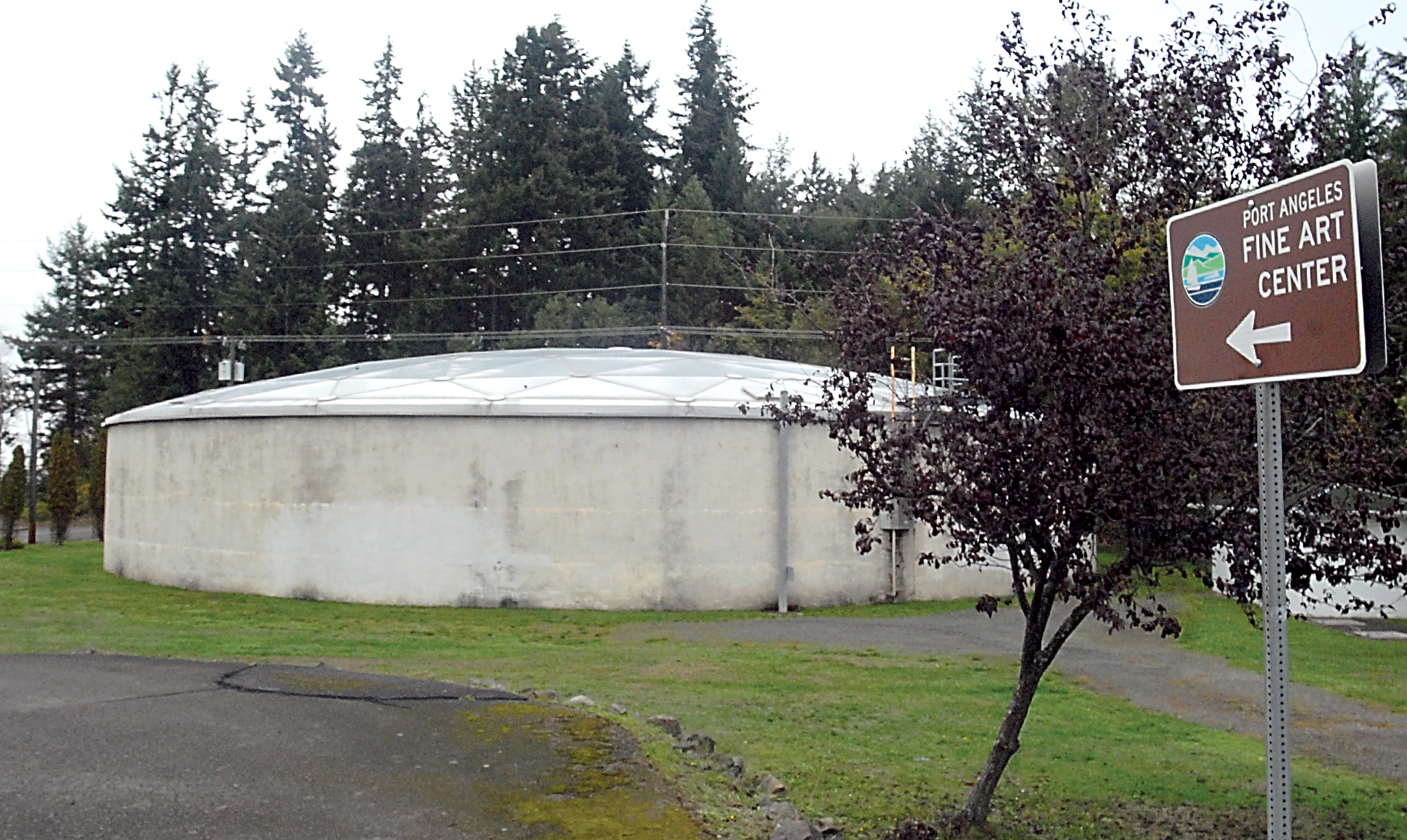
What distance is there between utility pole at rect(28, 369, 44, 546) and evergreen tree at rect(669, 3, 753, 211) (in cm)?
2755

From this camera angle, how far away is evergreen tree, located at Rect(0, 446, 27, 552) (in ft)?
115

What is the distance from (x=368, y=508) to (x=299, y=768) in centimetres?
1230

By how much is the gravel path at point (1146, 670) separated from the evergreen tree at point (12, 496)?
26691mm

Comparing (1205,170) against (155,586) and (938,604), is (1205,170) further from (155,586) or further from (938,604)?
(155,586)

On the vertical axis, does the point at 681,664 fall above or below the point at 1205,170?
below

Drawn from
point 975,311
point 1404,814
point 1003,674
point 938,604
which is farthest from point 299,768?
point 938,604

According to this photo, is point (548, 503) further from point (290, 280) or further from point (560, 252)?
point (290, 280)

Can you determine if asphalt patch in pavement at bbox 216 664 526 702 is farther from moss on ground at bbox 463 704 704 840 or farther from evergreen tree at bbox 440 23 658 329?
evergreen tree at bbox 440 23 658 329

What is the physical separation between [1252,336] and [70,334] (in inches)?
2644

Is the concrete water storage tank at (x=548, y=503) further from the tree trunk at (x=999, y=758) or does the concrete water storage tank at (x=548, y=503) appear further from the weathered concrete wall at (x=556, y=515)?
the tree trunk at (x=999, y=758)

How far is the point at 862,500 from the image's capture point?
21.0ft

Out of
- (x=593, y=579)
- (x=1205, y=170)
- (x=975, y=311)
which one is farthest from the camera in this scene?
(x=593, y=579)

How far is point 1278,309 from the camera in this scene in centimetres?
385

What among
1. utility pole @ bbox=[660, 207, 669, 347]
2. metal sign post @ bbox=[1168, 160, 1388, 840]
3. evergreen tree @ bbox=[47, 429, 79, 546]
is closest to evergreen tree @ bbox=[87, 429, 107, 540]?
evergreen tree @ bbox=[47, 429, 79, 546]
